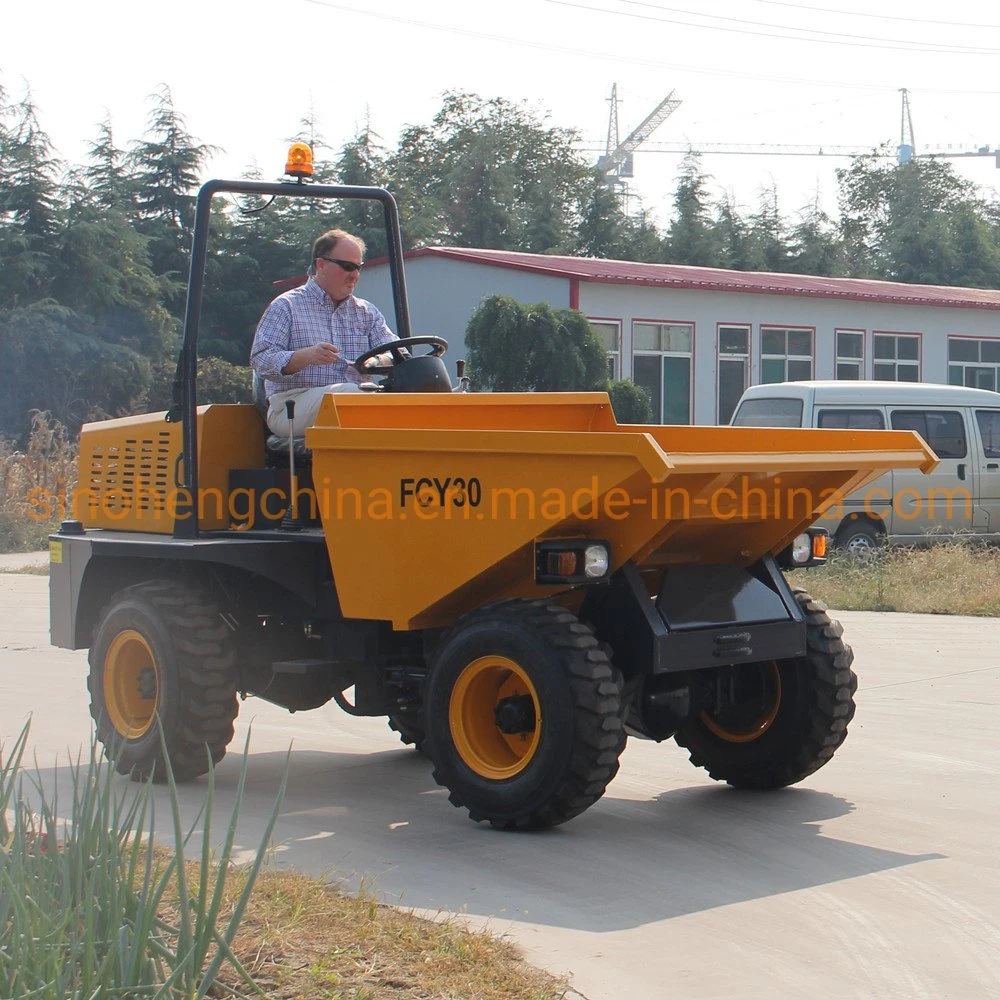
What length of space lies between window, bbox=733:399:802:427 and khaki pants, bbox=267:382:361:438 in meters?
10.1

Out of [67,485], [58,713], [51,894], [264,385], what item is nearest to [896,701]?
[264,385]

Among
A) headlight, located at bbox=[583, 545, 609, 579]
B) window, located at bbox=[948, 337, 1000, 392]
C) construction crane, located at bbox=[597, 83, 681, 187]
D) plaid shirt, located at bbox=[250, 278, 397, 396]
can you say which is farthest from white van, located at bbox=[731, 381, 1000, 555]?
construction crane, located at bbox=[597, 83, 681, 187]

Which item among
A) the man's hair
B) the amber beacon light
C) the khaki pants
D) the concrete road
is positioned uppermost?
the amber beacon light

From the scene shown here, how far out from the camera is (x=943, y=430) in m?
17.4

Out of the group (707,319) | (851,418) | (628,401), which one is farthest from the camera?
(707,319)

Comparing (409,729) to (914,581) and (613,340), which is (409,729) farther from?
(613,340)

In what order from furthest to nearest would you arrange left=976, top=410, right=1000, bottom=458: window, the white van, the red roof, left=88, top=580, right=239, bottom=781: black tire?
the red roof → left=976, top=410, right=1000, bottom=458: window → the white van → left=88, top=580, right=239, bottom=781: black tire

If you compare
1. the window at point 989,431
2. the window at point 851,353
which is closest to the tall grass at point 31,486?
the window at point 989,431

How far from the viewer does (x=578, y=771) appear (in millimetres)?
5562

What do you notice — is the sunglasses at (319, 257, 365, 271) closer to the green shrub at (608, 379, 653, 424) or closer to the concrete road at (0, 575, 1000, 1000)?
the concrete road at (0, 575, 1000, 1000)

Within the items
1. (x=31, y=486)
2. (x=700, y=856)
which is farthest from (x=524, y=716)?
(x=31, y=486)

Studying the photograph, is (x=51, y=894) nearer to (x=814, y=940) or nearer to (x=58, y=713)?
(x=814, y=940)

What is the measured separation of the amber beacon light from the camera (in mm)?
7070

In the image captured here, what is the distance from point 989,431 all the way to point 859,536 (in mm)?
2331
